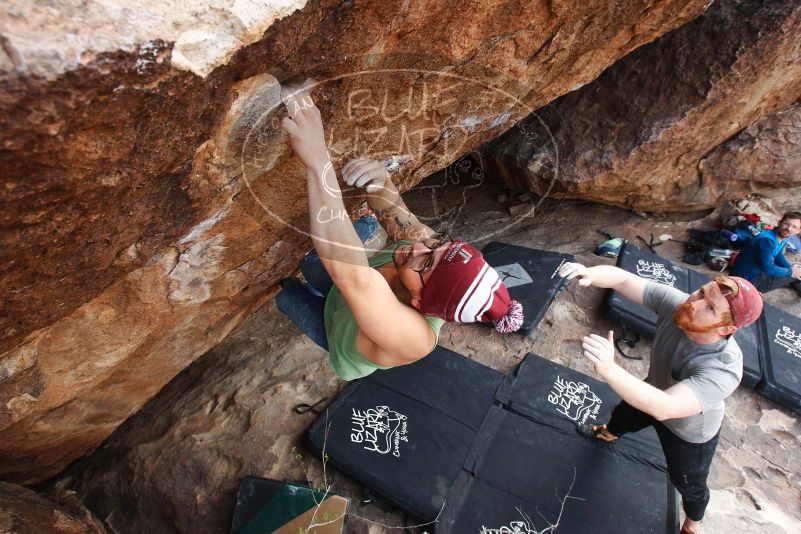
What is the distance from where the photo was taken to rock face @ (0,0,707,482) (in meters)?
1.03

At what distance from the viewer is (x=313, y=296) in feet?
9.20

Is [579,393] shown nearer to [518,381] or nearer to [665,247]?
[518,381]

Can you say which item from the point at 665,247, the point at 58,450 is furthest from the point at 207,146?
the point at 665,247

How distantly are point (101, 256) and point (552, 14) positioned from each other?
84.6 inches

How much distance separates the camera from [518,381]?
11.6 ft

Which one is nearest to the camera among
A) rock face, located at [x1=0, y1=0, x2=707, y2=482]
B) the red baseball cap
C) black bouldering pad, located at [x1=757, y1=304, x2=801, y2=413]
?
rock face, located at [x1=0, y1=0, x2=707, y2=482]

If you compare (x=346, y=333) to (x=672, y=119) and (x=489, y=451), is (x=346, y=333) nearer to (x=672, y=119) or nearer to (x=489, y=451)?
(x=489, y=451)

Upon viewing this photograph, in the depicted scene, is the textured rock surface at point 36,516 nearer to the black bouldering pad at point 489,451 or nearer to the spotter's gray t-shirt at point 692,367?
the black bouldering pad at point 489,451

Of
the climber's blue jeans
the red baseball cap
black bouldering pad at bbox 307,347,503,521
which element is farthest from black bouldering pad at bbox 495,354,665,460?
the climber's blue jeans

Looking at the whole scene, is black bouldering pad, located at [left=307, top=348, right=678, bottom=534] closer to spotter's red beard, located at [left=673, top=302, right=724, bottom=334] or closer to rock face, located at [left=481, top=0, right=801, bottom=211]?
spotter's red beard, located at [left=673, top=302, right=724, bottom=334]

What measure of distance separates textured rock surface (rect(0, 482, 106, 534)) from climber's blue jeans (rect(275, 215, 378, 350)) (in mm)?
1554

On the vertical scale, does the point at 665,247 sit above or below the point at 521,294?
below

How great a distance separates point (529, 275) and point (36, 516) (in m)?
3.85

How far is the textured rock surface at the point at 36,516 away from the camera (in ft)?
7.40
